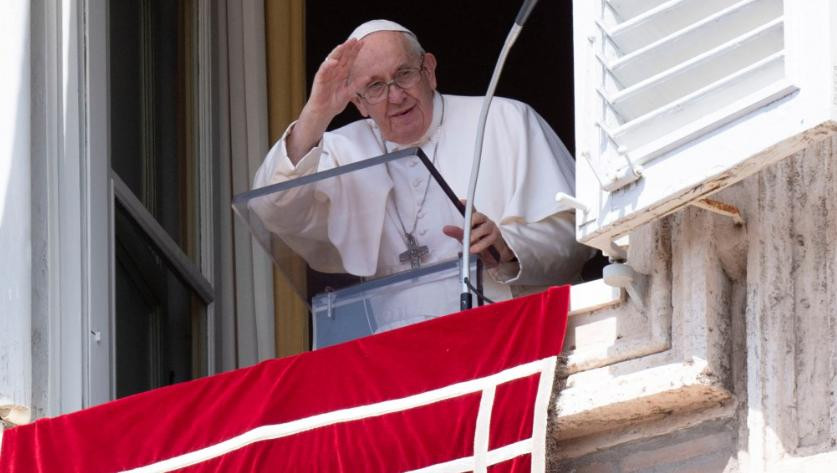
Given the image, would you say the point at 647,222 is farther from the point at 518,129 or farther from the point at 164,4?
the point at 164,4

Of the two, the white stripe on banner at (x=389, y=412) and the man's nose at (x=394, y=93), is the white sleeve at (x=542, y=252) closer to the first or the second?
the man's nose at (x=394, y=93)

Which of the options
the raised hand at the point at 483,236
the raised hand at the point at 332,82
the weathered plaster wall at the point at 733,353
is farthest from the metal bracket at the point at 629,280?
the raised hand at the point at 332,82

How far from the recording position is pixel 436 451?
507 cm

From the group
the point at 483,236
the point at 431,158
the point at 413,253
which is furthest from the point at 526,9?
the point at 431,158

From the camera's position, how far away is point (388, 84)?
6379 millimetres

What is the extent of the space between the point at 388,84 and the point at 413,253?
613 millimetres

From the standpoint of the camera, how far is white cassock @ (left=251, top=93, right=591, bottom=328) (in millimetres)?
5852

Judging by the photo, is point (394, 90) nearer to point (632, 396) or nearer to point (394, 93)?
point (394, 93)

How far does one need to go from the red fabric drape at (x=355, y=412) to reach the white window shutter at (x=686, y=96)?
323mm

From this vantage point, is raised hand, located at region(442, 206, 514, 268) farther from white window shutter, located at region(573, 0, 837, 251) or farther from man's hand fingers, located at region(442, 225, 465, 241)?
white window shutter, located at region(573, 0, 837, 251)

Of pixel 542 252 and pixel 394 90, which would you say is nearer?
pixel 542 252

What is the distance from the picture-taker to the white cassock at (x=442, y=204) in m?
5.85

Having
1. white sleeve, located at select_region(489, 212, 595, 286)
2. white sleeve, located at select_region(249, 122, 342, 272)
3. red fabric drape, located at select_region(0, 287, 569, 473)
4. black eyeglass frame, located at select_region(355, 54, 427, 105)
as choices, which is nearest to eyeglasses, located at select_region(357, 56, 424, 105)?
black eyeglass frame, located at select_region(355, 54, 427, 105)

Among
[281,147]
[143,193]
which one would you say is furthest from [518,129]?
[143,193]
